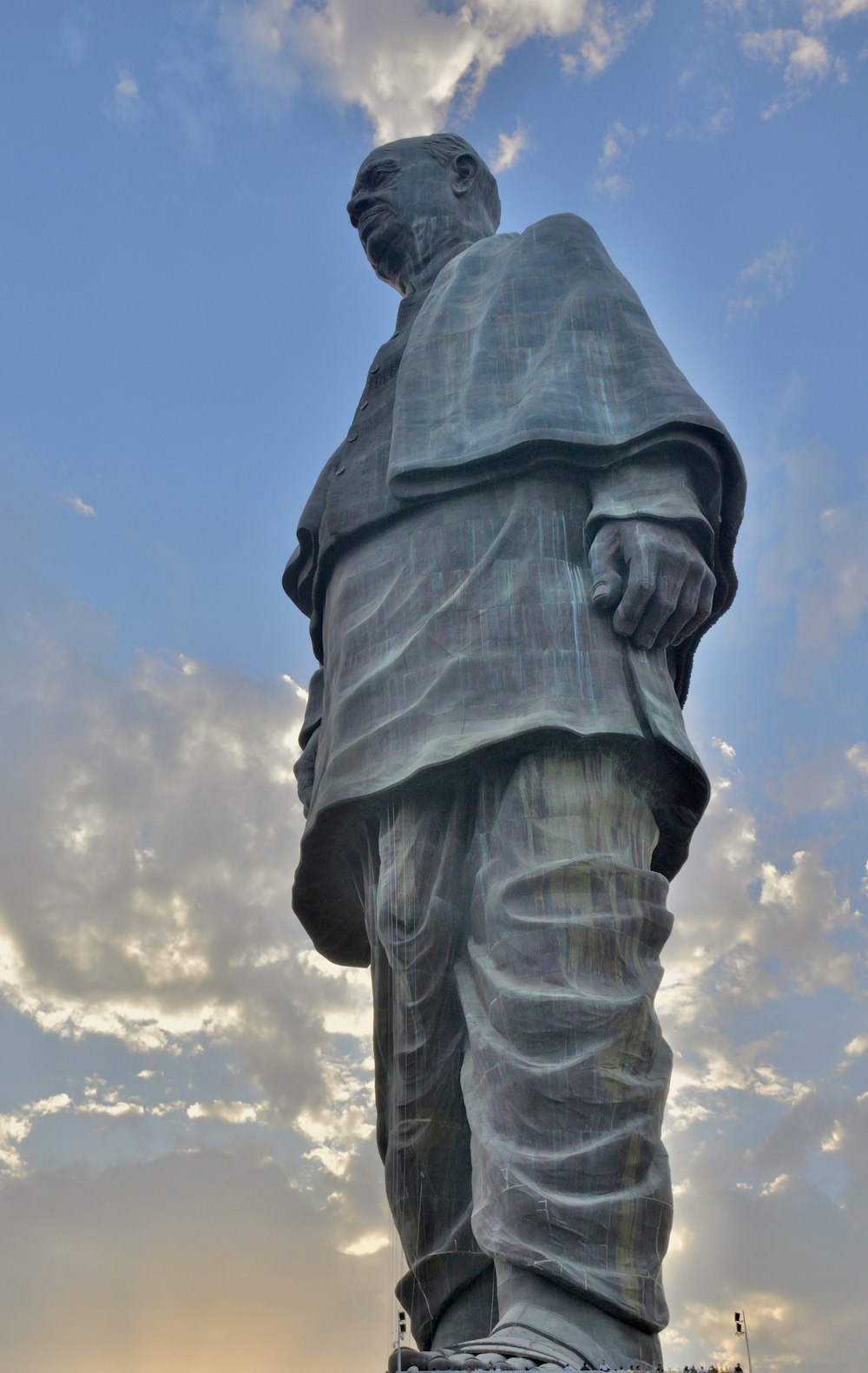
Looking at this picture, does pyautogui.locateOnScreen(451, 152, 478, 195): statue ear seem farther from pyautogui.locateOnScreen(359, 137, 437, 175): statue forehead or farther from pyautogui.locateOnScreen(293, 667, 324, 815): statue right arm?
pyautogui.locateOnScreen(293, 667, 324, 815): statue right arm

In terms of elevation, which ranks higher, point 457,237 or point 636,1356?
point 457,237

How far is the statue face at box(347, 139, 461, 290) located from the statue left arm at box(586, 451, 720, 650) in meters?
2.09

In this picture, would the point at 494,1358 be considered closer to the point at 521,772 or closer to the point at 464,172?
the point at 521,772

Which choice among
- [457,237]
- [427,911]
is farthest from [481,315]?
[427,911]

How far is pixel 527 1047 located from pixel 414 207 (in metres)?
4.35

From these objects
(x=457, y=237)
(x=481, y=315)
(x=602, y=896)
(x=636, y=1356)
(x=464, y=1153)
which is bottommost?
(x=636, y=1356)

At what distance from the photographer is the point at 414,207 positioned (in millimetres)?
8219

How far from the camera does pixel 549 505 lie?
6.78 m

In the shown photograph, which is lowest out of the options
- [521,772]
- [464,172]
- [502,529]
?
[521,772]

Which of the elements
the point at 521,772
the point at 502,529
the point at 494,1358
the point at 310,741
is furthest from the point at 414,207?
the point at 494,1358

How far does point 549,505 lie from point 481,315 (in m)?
1.16

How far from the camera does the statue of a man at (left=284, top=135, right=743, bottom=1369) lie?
551cm

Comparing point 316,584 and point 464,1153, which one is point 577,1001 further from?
point 316,584

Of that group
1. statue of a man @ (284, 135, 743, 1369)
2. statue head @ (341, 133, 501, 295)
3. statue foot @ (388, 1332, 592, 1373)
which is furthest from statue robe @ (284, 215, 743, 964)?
statue foot @ (388, 1332, 592, 1373)
